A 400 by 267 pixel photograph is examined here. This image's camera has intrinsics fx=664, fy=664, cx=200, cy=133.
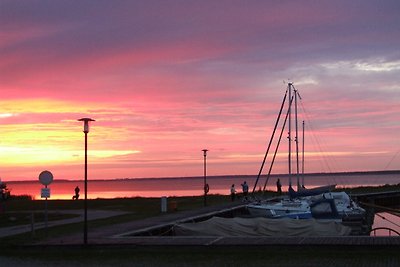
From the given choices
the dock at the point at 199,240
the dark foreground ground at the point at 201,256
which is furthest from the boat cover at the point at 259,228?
the dark foreground ground at the point at 201,256

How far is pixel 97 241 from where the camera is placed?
Answer: 23.1 metres

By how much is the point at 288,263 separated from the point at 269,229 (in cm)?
820

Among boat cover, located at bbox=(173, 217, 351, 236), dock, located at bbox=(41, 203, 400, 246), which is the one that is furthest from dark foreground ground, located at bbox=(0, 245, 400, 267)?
boat cover, located at bbox=(173, 217, 351, 236)

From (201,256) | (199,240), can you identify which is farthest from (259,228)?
(201,256)

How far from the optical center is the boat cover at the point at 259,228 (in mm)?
25328

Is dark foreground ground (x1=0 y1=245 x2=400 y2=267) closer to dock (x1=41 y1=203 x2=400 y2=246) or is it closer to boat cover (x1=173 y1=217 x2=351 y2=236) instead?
dock (x1=41 y1=203 x2=400 y2=246)

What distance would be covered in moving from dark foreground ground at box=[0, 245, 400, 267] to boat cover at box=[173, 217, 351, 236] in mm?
4517

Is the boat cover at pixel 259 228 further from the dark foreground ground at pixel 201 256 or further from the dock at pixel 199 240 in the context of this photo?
the dark foreground ground at pixel 201 256

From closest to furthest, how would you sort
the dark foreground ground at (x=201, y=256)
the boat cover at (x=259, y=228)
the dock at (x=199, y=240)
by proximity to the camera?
the dark foreground ground at (x=201, y=256), the dock at (x=199, y=240), the boat cover at (x=259, y=228)

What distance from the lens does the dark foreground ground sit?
17969 millimetres

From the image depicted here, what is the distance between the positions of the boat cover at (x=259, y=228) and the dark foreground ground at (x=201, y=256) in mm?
4517

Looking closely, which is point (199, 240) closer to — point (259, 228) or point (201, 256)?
point (201, 256)

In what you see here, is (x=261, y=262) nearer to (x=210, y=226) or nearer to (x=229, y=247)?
(x=229, y=247)

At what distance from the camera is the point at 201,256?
19.4 metres
